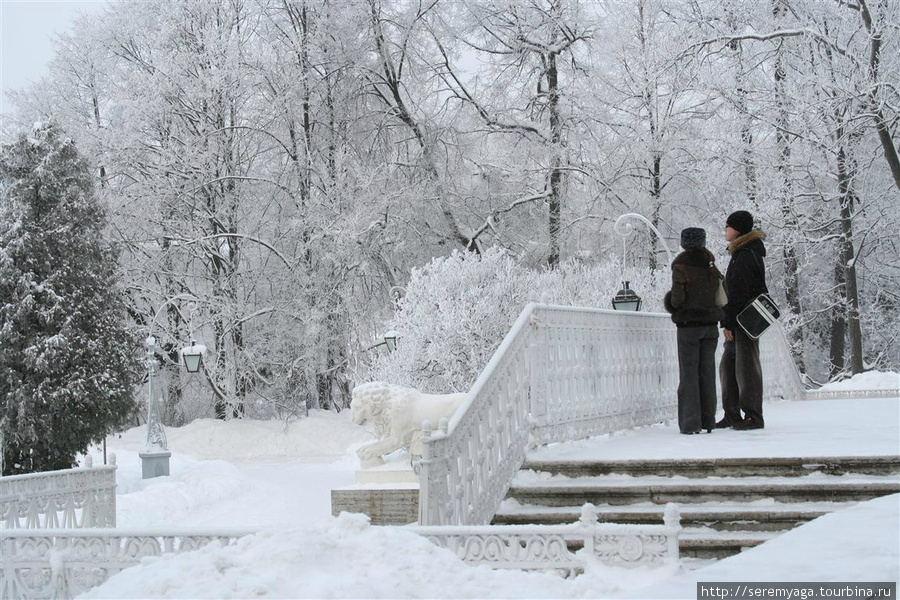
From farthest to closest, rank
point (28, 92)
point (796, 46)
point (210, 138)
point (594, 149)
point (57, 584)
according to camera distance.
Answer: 1. point (28, 92)
2. point (210, 138)
3. point (594, 149)
4. point (796, 46)
5. point (57, 584)

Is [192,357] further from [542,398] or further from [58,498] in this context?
[542,398]

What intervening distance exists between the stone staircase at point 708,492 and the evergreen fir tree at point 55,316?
64.4 ft

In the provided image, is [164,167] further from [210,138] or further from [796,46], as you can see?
[796,46]

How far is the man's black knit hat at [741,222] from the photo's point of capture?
966 cm

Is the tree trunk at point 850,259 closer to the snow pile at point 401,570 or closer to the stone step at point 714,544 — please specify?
the stone step at point 714,544

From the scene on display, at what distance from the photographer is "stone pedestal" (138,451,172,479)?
25969mm

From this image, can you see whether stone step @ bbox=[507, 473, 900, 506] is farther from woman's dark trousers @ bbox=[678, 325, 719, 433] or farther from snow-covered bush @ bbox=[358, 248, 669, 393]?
snow-covered bush @ bbox=[358, 248, 669, 393]

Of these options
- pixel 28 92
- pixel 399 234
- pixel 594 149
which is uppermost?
pixel 28 92

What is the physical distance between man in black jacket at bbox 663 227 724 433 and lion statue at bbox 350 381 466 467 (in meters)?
2.22

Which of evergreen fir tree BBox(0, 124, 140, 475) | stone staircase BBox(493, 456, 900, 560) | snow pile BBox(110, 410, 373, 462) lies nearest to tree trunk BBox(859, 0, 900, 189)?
stone staircase BBox(493, 456, 900, 560)

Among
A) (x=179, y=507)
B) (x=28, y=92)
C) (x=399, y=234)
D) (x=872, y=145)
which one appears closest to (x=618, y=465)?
(x=179, y=507)

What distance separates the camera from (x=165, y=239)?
34.4m

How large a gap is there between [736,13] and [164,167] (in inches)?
732

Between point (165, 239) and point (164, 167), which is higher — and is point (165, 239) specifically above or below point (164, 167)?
below
